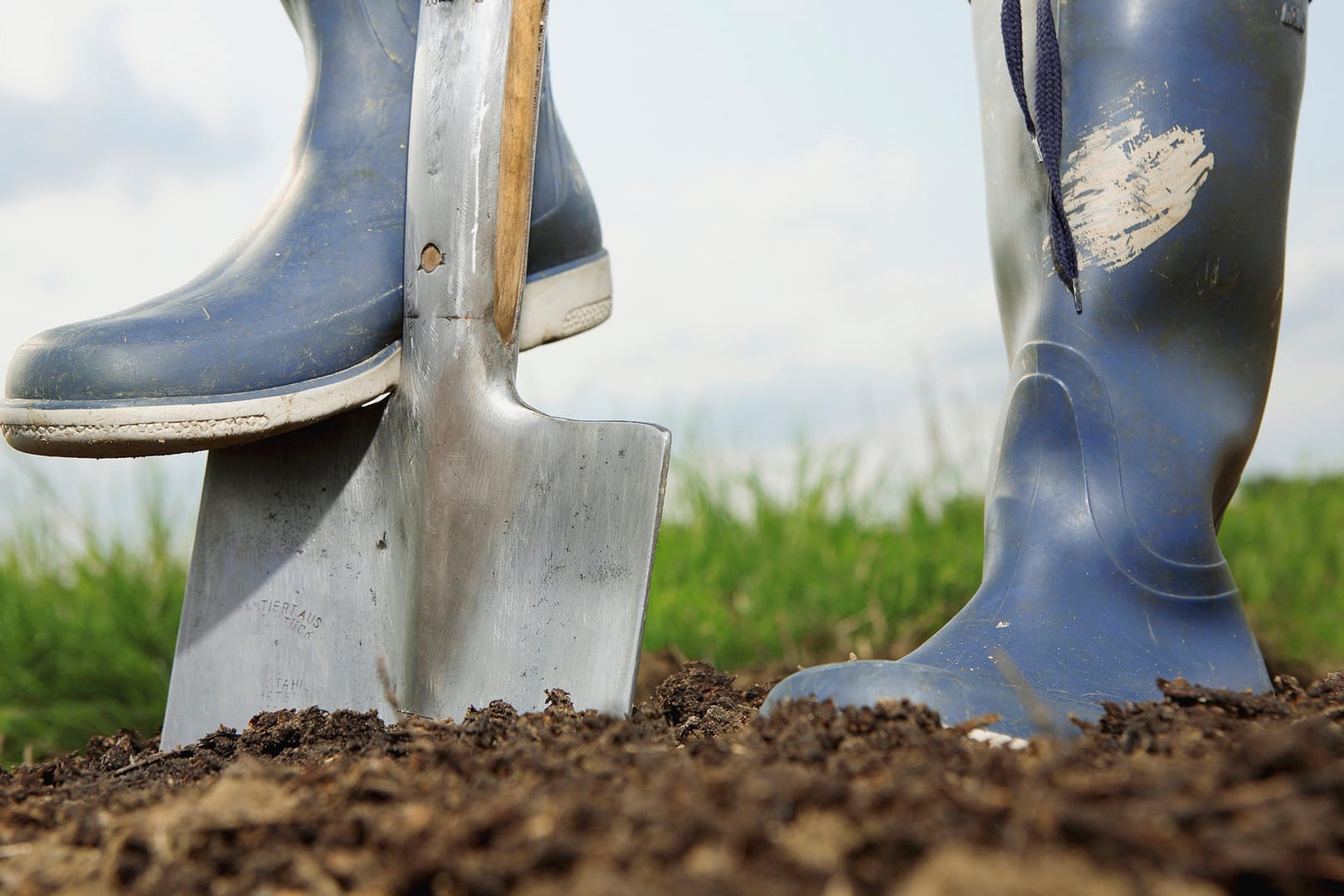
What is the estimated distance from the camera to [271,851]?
0.65m

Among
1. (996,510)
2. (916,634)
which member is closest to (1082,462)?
(996,510)

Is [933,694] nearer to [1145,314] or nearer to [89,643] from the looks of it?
[1145,314]

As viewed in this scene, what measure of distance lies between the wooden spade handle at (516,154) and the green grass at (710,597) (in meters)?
1.52

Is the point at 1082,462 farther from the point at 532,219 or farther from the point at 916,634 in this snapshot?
the point at 916,634

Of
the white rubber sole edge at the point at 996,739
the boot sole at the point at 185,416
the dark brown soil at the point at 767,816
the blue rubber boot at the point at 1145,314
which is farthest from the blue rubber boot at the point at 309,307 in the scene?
the white rubber sole edge at the point at 996,739

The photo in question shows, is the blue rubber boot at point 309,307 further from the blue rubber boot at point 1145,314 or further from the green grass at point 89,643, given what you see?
the green grass at point 89,643

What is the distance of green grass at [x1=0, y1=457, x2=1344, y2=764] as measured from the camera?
2.69 m

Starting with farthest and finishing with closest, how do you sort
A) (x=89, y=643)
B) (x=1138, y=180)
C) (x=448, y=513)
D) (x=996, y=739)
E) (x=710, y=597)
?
(x=710, y=597), (x=89, y=643), (x=448, y=513), (x=1138, y=180), (x=996, y=739)

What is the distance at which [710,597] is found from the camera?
3035mm

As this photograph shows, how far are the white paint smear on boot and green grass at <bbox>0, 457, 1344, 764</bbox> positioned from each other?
5.70 feet

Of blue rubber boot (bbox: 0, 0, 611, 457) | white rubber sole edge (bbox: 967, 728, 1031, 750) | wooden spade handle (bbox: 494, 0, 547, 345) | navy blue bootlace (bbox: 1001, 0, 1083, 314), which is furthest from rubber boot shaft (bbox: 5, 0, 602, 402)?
white rubber sole edge (bbox: 967, 728, 1031, 750)

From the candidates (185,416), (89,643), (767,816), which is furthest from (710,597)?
(767,816)

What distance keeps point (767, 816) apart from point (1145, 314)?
0.93 m

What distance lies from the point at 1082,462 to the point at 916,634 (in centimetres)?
174
